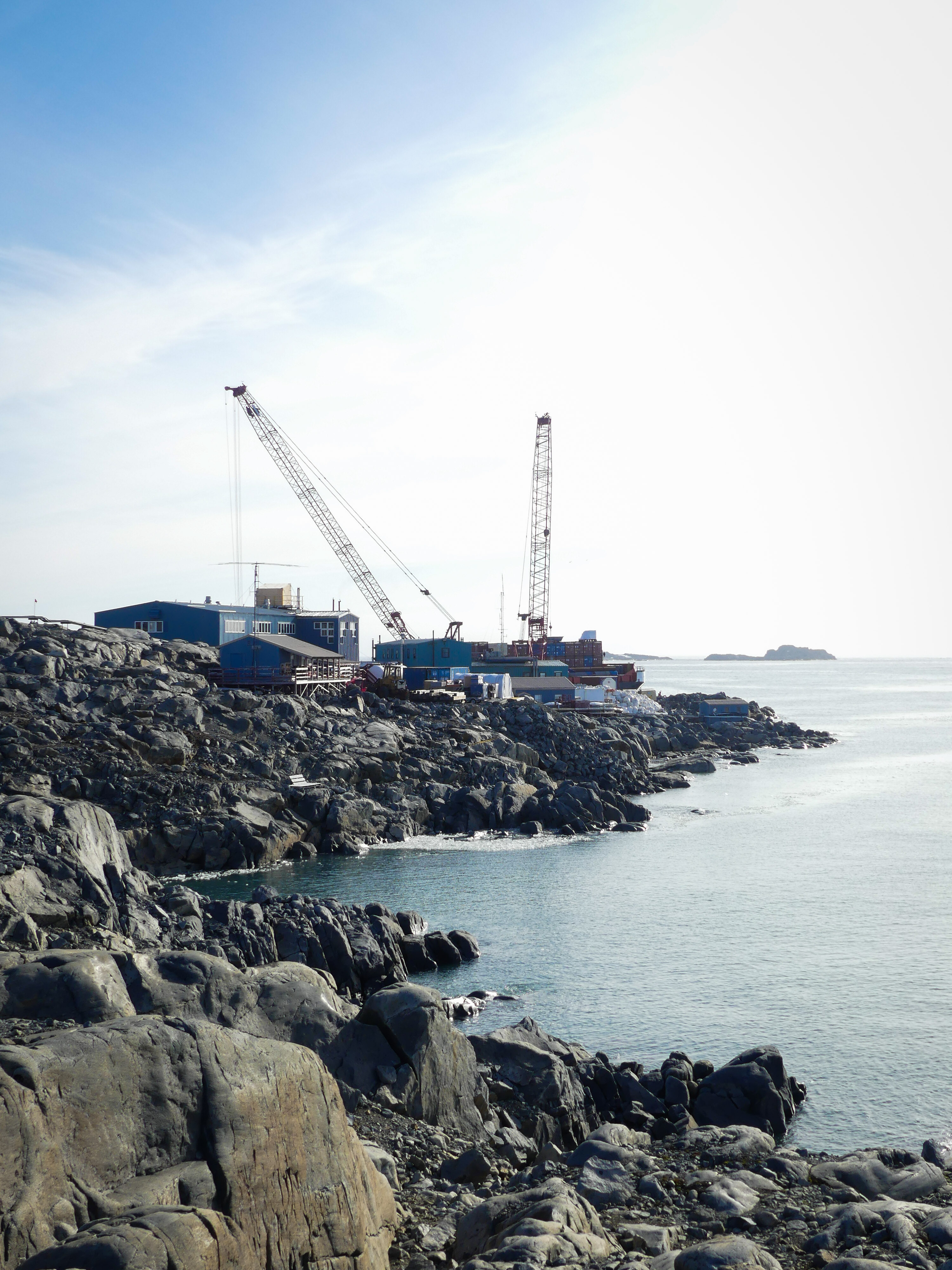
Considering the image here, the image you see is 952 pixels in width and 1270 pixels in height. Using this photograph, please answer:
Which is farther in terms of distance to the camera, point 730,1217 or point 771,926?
point 771,926

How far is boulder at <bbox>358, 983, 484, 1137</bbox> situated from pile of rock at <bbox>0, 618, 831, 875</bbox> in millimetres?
15193

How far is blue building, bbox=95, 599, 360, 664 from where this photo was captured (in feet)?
256

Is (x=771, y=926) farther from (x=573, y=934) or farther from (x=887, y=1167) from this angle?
(x=887, y=1167)

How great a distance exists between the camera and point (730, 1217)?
13820mm

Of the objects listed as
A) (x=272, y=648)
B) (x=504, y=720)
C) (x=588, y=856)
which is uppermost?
(x=272, y=648)

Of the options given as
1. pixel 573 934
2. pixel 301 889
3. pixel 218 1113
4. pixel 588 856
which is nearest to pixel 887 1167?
pixel 218 1113

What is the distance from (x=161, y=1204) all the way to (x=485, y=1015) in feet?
58.6

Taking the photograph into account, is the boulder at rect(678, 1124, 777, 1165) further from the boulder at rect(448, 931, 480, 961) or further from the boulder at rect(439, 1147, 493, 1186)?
the boulder at rect(448, 931, 480, 961)

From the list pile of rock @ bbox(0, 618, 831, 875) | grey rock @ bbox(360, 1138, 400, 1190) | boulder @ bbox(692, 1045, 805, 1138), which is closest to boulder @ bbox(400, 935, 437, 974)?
boulder @ bbox(692, 1045, 805, 1138)

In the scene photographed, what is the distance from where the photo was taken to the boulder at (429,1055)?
639 inches

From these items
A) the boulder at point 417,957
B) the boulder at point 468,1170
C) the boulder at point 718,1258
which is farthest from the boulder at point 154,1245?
the boulder at point 417,957

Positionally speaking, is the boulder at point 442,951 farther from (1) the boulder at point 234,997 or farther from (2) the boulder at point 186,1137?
(2) the boulder at point 186,1137

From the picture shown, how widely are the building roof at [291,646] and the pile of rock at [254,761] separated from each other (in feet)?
9.68

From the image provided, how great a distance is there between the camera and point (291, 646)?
7425 cm
